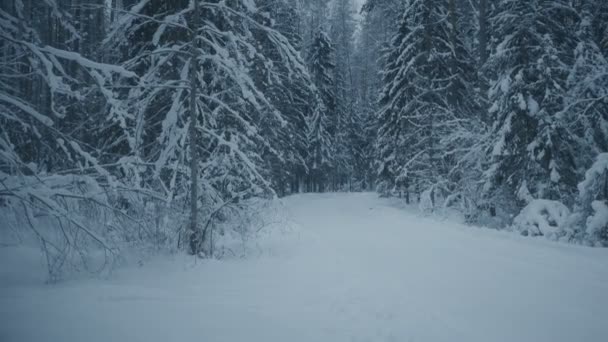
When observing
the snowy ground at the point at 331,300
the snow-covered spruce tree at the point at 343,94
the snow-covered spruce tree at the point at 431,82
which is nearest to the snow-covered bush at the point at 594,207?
the snowy ground at the point at 331,300

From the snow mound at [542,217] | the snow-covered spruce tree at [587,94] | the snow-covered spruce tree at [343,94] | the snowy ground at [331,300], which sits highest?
the snow-covered spruce tree at [343,94]

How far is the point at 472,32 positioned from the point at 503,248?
1682cm

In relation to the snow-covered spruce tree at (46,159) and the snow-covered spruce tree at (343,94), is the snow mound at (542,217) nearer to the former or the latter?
the snow-covered spruce tree at (46,159)

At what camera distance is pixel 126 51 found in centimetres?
818

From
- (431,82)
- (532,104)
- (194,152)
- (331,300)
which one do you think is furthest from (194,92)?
(431,82)

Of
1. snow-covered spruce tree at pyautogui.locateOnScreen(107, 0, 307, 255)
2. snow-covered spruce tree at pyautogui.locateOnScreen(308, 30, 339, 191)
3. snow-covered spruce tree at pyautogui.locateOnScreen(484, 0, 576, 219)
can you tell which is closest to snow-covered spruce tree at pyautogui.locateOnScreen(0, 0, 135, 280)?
snow-covered spruce tree at pyautogui.locateOnScreen(107, 0, 307, 255)

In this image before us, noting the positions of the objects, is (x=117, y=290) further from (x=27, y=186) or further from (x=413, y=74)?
(x=413, y=74)

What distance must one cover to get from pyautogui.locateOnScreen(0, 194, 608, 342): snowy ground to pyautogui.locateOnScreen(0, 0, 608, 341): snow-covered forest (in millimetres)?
173

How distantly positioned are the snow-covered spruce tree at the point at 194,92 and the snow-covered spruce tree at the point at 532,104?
8.18m

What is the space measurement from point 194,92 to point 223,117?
1587mm

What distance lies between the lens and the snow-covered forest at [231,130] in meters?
4.39

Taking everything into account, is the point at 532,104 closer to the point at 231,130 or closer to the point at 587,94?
the point at 587,94

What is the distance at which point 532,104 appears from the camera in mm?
10188

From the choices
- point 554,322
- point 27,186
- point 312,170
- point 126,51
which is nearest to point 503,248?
point 554,322
